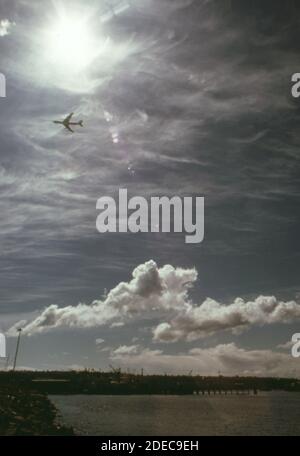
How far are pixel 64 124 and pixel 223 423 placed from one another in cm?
9099

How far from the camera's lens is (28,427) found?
59.3m

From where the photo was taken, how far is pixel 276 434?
99.6 meters

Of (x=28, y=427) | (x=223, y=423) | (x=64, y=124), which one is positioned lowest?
(x=223, y=423)

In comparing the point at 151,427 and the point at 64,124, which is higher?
the point at 64,124

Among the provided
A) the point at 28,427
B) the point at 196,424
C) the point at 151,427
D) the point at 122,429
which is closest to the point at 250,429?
the point at 196,424

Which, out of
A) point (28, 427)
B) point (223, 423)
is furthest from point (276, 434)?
point (28, 427)

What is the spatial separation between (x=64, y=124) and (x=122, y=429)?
63657 mm
